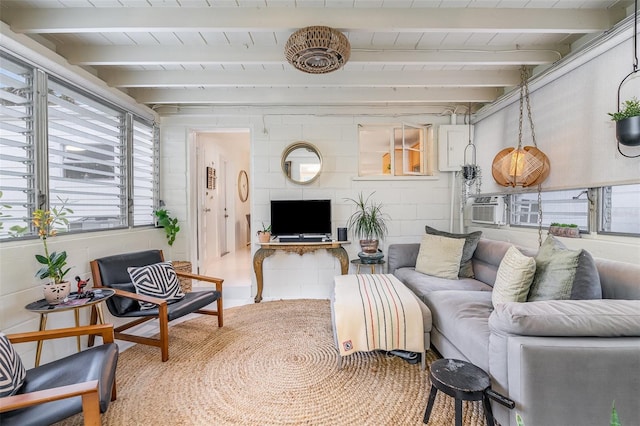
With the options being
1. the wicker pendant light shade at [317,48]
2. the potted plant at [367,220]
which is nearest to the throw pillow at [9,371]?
the wicker pendant light shade at [317,48]

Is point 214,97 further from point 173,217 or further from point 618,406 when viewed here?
point 618,406

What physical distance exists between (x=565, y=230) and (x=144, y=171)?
4.43 metres

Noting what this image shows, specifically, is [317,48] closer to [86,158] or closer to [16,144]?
[16,144]

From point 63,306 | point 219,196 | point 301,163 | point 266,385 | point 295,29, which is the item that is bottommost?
point 266,385

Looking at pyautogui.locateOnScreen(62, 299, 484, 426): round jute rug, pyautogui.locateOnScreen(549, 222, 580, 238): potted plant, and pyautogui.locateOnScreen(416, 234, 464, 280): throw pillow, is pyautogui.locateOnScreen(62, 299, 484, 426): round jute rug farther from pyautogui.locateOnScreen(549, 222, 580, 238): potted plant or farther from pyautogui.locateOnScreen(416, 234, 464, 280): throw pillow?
pyautogui.locateOnScreen(549, 222, 580, 238): potted plant

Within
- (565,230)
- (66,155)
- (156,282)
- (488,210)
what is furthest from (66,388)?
(488,210)

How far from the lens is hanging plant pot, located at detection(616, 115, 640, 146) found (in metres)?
1.72

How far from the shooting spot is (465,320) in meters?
1.81

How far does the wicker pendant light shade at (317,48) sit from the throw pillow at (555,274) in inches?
75.0

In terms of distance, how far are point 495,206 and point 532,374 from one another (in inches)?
95.8

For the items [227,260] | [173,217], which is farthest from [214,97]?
[227,260]

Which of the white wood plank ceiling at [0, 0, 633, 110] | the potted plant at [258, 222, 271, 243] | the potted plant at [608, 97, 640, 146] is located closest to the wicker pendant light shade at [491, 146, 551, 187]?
the potted plant at [608, 97, 640, 146]

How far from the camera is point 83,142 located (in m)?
2.51

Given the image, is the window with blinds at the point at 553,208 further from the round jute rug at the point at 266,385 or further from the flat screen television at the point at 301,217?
the flat screen television at the point at 301,217
